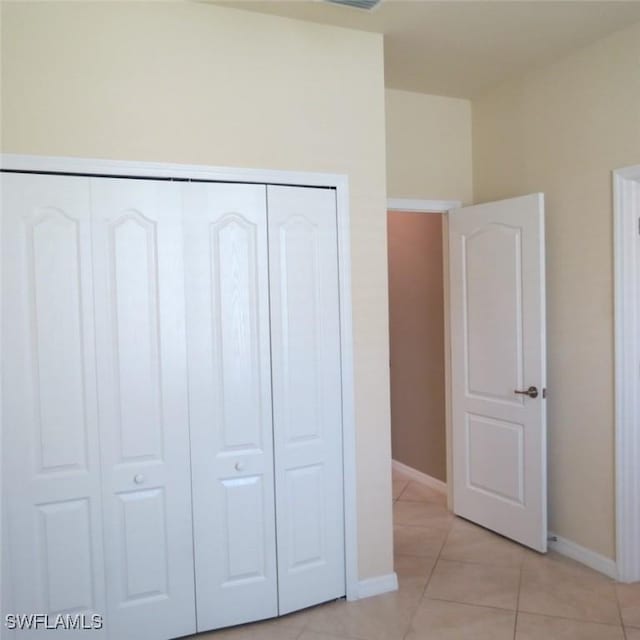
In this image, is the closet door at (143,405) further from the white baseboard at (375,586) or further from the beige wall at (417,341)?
the beige wall at (417,341)

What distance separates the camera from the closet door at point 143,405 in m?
2.28

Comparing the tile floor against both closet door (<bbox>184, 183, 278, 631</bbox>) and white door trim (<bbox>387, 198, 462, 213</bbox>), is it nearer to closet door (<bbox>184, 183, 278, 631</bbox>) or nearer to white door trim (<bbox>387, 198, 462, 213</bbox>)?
closet door (<bbox>184, 183, 278, 631</bbox>)

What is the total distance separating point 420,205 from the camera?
11.8ft

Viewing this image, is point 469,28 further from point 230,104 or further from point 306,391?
point 306,391

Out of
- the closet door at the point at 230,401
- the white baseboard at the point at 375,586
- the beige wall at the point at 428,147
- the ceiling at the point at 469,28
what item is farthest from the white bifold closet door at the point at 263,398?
the beige wall at the point at 428,147

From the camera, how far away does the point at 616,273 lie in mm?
2830

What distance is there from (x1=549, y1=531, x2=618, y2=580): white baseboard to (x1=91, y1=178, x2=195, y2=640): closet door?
2101 mm

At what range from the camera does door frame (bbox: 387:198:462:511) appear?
3547mm

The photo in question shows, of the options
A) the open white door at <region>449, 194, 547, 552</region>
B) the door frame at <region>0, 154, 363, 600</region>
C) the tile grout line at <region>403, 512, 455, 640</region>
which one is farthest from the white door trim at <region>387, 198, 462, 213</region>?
the tile grout line at <region>403, 512, 455, 640</region>

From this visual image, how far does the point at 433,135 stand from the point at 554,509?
2408 millimetres

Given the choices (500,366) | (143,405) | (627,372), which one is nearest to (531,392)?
(500,366)

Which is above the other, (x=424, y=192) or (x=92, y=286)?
(x=424, y=192)

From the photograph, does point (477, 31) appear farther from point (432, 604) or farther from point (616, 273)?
point (432, 604)

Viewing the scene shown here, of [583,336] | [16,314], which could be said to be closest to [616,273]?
[583,336]
